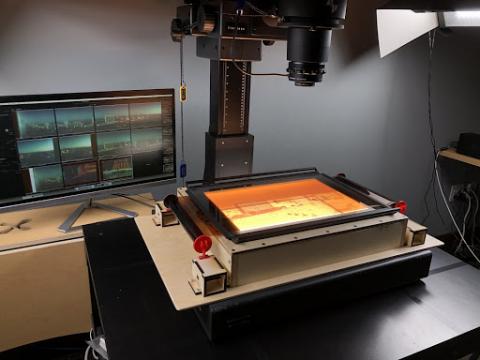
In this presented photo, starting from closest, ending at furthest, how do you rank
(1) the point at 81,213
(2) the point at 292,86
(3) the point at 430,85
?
1. (1) the point at 81,213
2. (2) the point at 292,86
3. (3) the point at 430,85

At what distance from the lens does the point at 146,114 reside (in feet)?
4.89

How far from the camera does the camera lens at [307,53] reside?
922mm

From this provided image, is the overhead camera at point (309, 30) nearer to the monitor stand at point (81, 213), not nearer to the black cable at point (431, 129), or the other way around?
the monitor stand at point (81, 213)

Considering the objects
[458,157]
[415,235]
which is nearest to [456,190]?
[458,157]

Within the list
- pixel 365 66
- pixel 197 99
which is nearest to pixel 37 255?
pixel 197 99

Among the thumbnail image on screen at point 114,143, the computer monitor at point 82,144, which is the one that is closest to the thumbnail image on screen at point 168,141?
the computer monitor at point 82,144

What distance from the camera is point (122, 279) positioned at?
1.00m

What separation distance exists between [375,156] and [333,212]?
5.23 ft

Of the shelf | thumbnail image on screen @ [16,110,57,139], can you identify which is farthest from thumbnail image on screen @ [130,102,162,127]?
the shelf

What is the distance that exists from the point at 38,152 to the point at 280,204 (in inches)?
32.2

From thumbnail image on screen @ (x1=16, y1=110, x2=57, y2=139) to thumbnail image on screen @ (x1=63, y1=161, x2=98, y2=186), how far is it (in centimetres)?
14

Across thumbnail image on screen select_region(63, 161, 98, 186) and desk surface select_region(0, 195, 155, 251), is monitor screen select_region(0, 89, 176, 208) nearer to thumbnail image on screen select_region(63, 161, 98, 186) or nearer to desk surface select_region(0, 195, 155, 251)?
thumbnail image on screen select_region(63, 161, 98, 186)

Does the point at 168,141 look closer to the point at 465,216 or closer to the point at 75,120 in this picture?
the point at 75,120

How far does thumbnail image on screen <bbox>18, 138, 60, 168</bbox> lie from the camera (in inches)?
53.0
